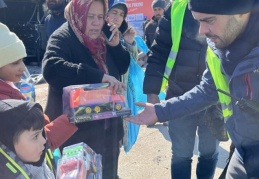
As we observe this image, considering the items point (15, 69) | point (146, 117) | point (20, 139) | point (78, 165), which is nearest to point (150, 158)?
point (146, 117)

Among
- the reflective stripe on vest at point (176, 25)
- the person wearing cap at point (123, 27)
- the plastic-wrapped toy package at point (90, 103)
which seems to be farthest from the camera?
the person wearing cap at point (123, 27)

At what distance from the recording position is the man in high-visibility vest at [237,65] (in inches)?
72.9

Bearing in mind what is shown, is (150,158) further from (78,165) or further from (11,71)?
(78,165)

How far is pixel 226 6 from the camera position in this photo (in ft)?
6.09

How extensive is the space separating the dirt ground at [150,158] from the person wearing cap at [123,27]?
1.25 meters

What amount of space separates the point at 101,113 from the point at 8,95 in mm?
554

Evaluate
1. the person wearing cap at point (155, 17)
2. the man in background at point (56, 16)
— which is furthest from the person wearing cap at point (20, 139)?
the person wearing cap at point (155, 17)

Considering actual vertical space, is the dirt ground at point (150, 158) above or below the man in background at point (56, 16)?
below

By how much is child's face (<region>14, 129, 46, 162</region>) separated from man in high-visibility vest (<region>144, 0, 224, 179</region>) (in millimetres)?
1426

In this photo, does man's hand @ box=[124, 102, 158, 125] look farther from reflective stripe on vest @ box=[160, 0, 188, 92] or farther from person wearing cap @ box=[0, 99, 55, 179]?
A: person wearing cap @ box=[0, 99, 55, 179]

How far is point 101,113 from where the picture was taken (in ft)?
7.28

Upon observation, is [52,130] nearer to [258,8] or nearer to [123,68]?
[123,68]

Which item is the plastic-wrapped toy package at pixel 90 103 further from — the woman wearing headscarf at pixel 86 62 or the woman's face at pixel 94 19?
the woman's face at pixel 94 19

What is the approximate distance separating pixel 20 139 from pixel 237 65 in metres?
1.11
